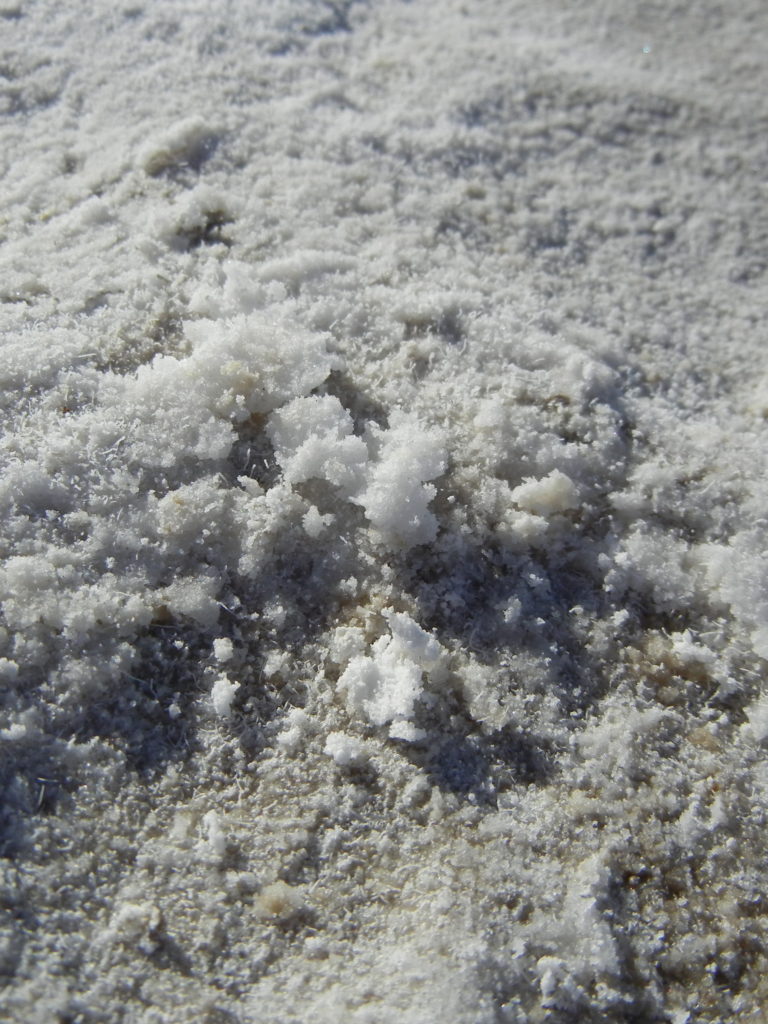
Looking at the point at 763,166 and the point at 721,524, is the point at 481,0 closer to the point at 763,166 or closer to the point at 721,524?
the point at 763,166

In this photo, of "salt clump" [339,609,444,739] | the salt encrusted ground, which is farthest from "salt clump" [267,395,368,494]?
"salt clump" [339,609,444,739]

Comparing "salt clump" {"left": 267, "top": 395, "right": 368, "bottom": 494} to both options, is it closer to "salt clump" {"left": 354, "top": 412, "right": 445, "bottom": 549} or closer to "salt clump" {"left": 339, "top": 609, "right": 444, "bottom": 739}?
"salt clump" {"left": 354, "top": 412, "right": 445, "bottom": 549}

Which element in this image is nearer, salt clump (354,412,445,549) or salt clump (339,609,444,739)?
salt clump (339,609,444,739)

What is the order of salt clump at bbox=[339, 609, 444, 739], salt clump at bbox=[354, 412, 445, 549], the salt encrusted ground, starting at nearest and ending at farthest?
the salt encrusted ground, salt clump at bbox=[339, 609, 444, 739], salt clump at bbox=[354, 412, 445, 549]

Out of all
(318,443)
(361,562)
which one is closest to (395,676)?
(361,562)

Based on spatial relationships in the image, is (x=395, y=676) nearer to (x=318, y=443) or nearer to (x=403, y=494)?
(x=403, y=494)

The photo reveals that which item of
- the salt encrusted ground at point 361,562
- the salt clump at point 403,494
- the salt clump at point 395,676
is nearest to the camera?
the salt encrusted ground at point 361,562

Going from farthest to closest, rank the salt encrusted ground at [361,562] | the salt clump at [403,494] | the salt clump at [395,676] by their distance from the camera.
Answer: the salt clump at [403,494] < the salt clump at [395,676] < the salt encrusted ground at [361,562]

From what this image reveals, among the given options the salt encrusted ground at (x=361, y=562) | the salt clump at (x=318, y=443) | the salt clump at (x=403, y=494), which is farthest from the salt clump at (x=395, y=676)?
the salt clump at (x=318, y=443)

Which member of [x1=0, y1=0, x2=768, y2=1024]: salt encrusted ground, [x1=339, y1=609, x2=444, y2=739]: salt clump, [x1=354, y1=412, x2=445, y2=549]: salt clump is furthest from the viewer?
[x1=354, y1=412, x2=445, y2=549]: salt clump

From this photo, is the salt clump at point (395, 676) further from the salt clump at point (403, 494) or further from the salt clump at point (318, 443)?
the salt clump at point (318, 443)
